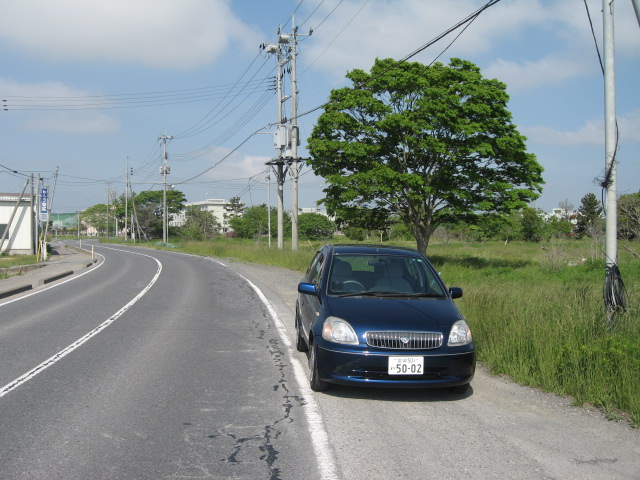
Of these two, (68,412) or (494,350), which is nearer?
(68,412)

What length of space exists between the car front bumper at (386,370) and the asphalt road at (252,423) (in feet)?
0.84

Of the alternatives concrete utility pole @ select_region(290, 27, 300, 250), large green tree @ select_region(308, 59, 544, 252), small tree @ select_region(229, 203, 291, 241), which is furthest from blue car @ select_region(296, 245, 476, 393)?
small tree @ select_region(229, 203, 291, 241)

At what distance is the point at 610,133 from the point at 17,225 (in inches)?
1889

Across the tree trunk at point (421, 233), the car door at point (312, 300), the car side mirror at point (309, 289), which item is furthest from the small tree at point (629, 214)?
the car side mirror at point (309, 289)

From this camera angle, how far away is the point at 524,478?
12.9ft

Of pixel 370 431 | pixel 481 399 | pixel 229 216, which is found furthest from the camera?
pixel 229 216

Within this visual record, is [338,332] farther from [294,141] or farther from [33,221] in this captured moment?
[33,221]

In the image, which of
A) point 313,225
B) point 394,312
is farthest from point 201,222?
point 394,312

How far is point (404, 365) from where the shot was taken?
5.50 meters

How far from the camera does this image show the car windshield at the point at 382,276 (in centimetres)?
680

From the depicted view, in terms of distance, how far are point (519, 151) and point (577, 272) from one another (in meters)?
5.41

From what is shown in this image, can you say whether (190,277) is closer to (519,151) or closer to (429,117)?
(429,117)

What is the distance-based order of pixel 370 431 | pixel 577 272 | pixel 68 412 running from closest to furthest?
pixel 370 431, pixel 68 412, pixel 577 272

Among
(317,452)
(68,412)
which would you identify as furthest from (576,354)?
(68,412)
